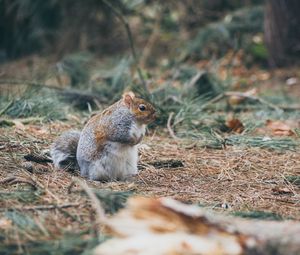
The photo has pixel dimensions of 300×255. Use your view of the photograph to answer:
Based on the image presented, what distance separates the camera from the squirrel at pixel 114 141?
11.2ft

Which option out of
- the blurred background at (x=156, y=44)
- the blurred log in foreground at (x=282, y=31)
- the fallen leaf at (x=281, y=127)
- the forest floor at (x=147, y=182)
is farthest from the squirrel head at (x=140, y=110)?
the blurred log in foreground at (x=282, y=31)

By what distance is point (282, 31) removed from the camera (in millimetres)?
7691

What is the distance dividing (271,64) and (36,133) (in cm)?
435

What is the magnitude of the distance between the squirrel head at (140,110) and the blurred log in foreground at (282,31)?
4575 millimetres

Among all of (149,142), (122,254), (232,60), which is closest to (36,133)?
(149,142)

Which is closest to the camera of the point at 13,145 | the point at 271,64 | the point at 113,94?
the point at 13,145

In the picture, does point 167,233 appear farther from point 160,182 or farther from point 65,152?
point 65,152

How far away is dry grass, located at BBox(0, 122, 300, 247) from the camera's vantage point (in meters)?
2.62

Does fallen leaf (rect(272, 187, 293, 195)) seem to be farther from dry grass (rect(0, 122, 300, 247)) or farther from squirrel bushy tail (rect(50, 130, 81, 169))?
squirrel bushy tail (rect(50, 130, 81, 169))

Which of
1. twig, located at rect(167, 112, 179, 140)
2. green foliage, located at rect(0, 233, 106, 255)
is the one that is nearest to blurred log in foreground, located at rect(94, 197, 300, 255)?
green foliage, located at rect(0, 233, 106, 255)

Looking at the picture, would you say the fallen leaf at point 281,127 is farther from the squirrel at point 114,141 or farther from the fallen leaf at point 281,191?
the squirrel at point 114,141

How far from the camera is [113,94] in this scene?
5.86 metres

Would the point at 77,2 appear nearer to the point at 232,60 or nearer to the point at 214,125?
the point at 232,60

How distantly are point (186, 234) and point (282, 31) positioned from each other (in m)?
5.94
